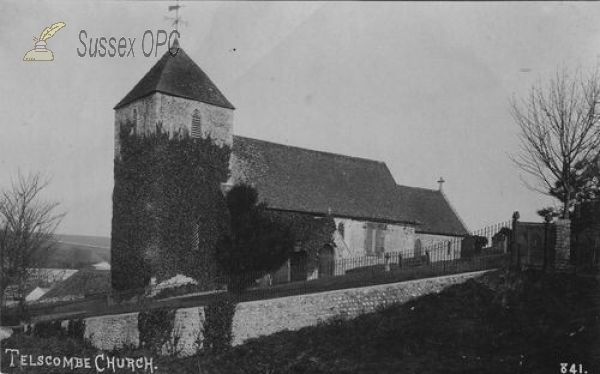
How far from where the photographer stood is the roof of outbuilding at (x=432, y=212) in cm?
4315

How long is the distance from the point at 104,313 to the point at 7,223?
33.8 feet

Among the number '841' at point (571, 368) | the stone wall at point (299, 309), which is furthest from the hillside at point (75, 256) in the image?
the number '841' at point (571, 368)

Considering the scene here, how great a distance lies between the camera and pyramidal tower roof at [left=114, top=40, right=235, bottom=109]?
30.2m

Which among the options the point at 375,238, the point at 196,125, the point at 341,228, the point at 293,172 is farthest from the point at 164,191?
the point at 375,238

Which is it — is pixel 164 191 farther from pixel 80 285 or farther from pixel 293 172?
pixel 80 285

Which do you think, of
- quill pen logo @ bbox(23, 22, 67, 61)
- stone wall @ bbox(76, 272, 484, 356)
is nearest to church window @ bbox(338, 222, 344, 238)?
stone wall @ bbox(76, 272, 484, 356)

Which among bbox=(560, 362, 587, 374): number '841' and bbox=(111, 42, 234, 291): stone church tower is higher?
bbox=(111, 42, 234, 291): stone church tower

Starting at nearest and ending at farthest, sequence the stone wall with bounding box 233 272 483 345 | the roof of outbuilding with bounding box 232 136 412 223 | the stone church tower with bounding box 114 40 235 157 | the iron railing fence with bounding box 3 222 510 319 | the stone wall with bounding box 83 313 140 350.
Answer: the stone wall with bounding box 233 272 483 345, the iron railing fence with bounding box 3 222 510 319, the stone wall with bounding box 83 313 140 350, the stone church tower with bounding box 114 40 235 157, the roof of outbuilding with bounding box 232 136 412 223

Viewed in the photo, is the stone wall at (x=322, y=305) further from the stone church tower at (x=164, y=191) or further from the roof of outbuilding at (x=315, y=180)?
the roof of outbuilding at (x=315, y=180)

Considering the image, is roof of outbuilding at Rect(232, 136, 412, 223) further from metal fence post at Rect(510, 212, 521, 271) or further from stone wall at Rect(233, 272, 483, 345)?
metal fence post at Rect(510, 212, 521, 271)

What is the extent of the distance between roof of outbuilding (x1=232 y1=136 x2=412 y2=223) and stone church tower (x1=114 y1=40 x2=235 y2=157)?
2.24m

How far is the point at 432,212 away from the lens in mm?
45031

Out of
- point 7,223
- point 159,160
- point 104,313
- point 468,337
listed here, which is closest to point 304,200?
point 159,160

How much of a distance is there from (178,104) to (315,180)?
1046 centimetres
